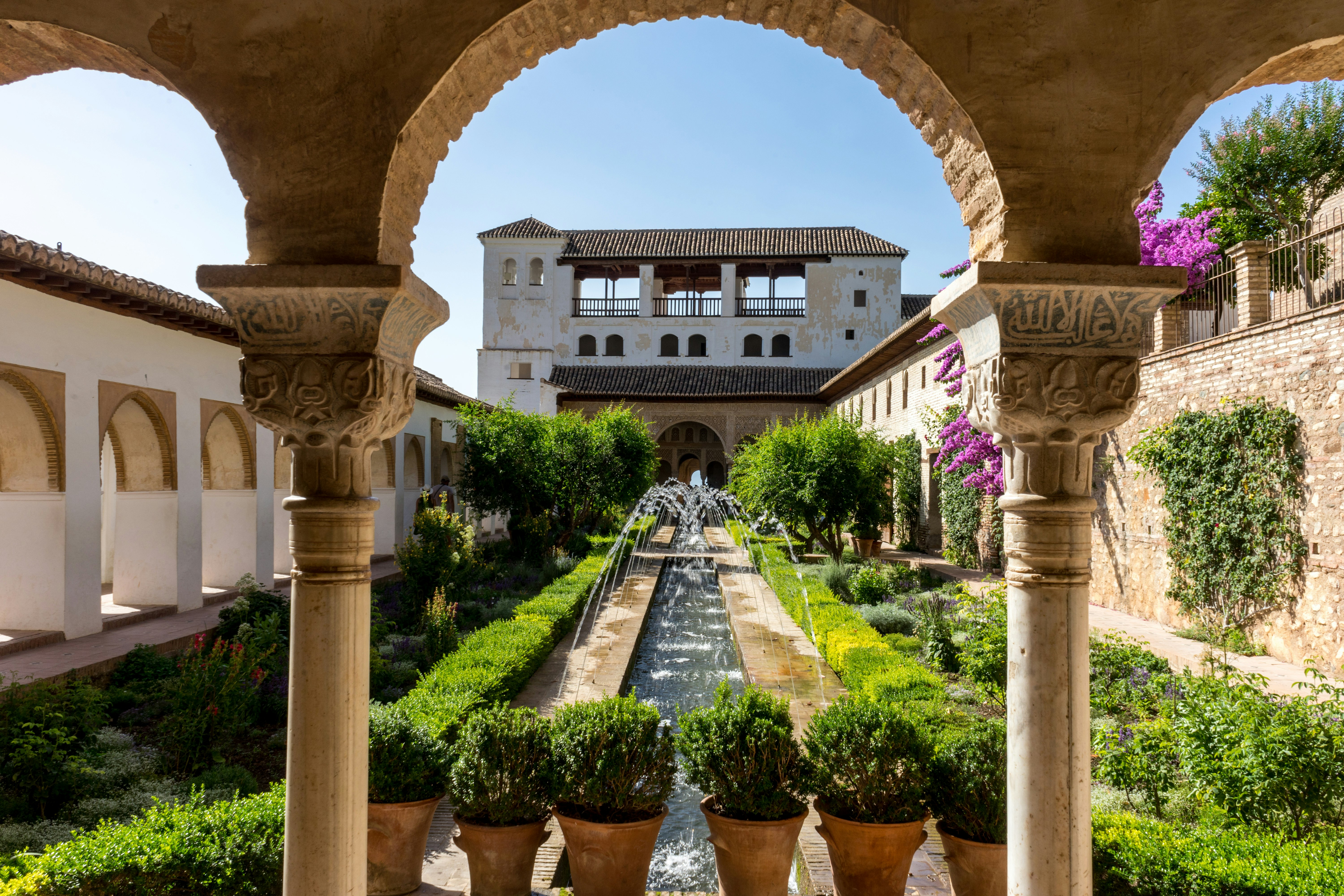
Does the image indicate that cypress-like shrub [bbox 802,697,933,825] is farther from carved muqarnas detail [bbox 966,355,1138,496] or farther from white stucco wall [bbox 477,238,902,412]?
white stucco wall [bbox 477,238,902,412]

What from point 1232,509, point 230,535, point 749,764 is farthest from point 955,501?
point 749,764

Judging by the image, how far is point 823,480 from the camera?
1524cm

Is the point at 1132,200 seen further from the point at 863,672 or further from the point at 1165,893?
the point at 863,672

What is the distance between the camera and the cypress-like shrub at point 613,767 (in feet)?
12.3

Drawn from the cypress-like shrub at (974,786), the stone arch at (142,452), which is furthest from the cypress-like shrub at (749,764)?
the stone arch at (142,452)

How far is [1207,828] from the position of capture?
377cm

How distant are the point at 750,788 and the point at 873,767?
558 mm

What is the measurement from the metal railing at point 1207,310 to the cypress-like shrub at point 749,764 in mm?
9744

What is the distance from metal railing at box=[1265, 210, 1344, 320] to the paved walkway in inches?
463

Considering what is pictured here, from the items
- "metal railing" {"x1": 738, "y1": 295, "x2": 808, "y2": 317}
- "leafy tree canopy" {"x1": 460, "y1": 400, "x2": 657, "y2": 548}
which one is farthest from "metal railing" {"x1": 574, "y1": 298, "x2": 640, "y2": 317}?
"leafy tree canopy" {"x1": 460, "y1": 400, "x2": 657, "y2": 548}

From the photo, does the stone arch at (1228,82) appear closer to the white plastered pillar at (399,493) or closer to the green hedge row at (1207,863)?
the green hedge row at (1207,863)

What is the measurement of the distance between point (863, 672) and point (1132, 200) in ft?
17.7

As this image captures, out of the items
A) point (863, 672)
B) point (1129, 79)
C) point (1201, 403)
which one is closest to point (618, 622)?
point (863, 672)

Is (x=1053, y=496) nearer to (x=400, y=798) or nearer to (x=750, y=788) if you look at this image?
(x=750, y=788)
